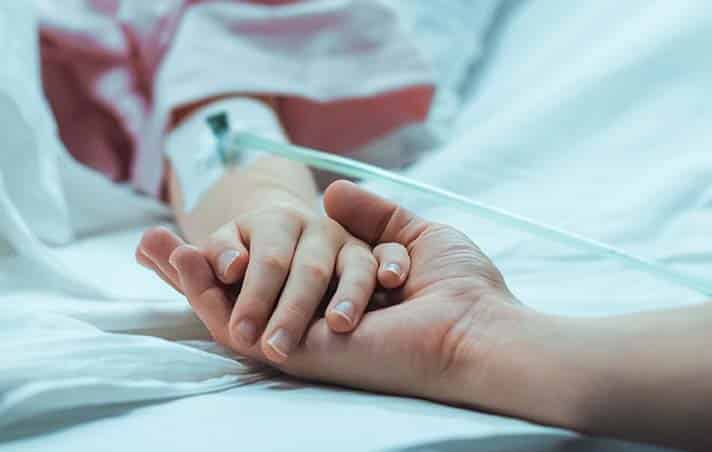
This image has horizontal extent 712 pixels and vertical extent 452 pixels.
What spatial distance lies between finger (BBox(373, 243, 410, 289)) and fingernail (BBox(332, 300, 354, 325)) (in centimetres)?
4

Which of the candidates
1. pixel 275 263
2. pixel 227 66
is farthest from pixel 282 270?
pixel 227 66

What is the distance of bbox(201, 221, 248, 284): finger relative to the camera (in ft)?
2.01

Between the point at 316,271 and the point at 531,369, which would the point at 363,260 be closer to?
the point at 316,271

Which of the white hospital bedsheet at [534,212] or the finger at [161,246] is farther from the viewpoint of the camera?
the finger at [161,246]

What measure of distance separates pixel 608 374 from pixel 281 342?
19 centimetres

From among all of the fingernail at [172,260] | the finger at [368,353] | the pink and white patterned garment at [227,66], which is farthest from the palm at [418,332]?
the pink and white patterned garment at [227,66]

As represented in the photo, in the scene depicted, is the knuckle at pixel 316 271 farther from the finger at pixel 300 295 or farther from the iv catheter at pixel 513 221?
the iv catheter at pixel 513 221

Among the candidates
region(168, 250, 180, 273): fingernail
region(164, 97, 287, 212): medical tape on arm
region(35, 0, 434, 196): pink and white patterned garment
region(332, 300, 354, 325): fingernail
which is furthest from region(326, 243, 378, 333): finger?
region(35, 0, 434, 196): pink and white patterned garment

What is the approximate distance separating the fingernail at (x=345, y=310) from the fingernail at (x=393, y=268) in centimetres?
4

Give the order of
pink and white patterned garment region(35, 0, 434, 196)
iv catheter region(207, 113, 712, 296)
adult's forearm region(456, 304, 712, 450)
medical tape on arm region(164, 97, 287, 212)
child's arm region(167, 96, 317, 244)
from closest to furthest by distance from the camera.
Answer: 1. adult's forearm region(456, 304, 712, 450)
2. iv catheter region(207, 113, 712, 296)
3. child's arm region(167, 96, 317, 244)
4. medical tape on arm region(164, 97, 287, 212)
5. pink and white patterned garment region(35, 0, 434, 196)

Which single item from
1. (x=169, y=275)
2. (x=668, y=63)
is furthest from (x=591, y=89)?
(x=169, y=275)

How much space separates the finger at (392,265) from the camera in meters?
0.61

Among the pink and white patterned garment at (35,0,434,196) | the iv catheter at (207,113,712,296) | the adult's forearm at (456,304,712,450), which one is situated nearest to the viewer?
the adult's forearm at (456,304,712,450)

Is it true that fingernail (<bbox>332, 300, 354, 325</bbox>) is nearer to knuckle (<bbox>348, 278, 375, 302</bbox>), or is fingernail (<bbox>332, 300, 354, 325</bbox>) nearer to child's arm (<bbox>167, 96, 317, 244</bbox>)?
knuckle (<bbox>348, 278, 375, 302</bbox>)
